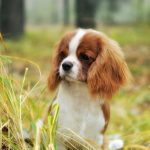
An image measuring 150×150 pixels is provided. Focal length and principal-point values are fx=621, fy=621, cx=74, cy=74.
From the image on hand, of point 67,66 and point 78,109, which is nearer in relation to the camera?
point 67,66

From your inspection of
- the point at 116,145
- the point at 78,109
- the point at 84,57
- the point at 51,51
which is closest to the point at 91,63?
the point at 84,57

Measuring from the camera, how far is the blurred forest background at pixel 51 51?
14.6 feet

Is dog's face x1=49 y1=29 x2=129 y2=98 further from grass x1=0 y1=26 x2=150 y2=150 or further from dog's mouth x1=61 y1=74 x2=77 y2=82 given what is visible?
grass x1=0 y1=26 x2=150 y2=150

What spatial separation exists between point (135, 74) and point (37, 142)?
9.04 m

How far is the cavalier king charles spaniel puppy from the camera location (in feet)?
14.1

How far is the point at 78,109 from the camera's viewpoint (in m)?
4.53

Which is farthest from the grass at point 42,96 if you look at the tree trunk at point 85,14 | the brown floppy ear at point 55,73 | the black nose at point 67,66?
the tree trunk at point 85,14

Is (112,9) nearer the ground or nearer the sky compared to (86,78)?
nearer the ground

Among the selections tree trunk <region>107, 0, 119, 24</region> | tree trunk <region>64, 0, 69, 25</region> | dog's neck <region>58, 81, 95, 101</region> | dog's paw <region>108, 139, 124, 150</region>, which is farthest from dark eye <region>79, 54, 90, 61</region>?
tree trunk <region>64, 0, 69, 25</region>

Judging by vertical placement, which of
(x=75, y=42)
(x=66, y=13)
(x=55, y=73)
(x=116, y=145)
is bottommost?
(x=66, y=13)

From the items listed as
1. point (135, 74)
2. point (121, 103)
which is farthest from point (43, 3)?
point (121, 103)

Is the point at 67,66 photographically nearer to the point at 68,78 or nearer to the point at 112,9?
the point at 68,78

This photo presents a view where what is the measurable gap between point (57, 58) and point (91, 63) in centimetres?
27

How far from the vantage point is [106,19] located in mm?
20953
